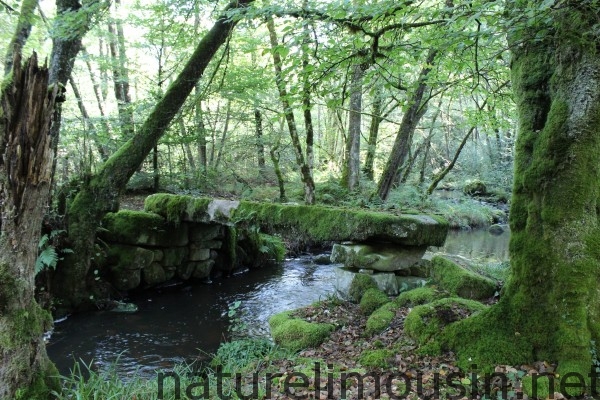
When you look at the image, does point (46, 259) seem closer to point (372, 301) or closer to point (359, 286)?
point (359, 286)

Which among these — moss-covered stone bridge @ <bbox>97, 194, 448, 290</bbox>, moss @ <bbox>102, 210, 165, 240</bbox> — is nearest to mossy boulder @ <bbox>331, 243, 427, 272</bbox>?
moss-covered stone bridge @ <bbox>97, 194, 448, 290</bbox>

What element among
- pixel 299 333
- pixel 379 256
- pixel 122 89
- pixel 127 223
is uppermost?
pixel 122 89

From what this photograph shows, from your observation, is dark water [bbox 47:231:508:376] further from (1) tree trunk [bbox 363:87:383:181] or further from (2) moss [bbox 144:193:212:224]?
(1) tree trunk [bbox 363:87:383:181]

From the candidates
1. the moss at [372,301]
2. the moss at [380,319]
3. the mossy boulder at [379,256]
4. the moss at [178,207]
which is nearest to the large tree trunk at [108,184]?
the moss at [178,207]

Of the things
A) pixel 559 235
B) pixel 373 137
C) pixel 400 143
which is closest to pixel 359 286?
pixel 559 235

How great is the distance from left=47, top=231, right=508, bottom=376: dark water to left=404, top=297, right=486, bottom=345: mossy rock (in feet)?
9.01

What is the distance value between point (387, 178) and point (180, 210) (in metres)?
4.94

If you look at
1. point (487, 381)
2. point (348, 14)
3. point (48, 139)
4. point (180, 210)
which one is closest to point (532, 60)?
point (348, 14)

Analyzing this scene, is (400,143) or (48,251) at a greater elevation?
(400,143)

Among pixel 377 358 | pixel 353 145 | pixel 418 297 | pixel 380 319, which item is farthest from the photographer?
pixel 353 145

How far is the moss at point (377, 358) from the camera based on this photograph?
3.85m

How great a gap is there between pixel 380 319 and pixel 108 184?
5947 mm

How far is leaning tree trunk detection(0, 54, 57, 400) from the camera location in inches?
129

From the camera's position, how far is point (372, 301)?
579 centimetres
